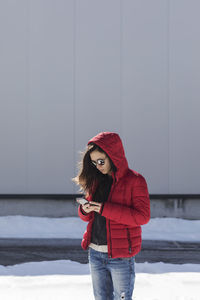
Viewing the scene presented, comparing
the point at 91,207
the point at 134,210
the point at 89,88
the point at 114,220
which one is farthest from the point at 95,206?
the point at 89,88

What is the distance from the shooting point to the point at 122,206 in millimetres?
2379

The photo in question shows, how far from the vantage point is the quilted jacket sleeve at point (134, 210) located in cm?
234

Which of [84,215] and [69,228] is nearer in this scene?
[84,215]

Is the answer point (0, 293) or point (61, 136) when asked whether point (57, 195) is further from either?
point (0, 293)

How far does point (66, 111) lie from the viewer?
10.6 metres

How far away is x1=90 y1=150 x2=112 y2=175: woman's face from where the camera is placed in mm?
2432

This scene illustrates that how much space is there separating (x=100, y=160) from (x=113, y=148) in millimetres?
119

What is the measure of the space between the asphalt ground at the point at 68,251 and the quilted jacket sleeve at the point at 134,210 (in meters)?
4.19

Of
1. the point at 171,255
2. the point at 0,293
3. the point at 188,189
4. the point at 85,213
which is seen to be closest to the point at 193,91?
the point at 188,189

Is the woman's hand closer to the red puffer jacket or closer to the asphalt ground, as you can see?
the red puffer jacket

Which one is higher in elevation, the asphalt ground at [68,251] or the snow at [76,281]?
the snow at [76,281]

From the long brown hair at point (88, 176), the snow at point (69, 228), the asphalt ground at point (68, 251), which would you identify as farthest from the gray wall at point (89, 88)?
the long brown hair at point (88, 176)

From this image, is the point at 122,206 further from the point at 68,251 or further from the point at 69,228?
the point at 69,228

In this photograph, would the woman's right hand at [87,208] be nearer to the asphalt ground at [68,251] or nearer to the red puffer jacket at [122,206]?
the red puffer jacket at [122,206]
